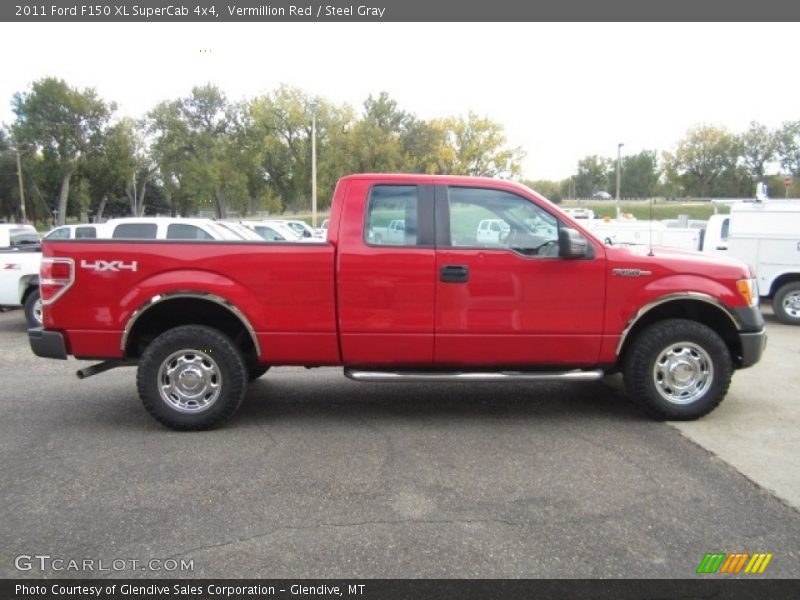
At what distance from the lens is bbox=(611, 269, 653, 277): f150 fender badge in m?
4.75

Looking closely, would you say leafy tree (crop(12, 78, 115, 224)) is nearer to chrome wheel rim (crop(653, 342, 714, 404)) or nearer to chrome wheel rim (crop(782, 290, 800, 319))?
chrome wheel rim (crop(782, 290, 800, 319))

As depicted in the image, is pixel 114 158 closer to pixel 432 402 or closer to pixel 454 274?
pixel 432 402

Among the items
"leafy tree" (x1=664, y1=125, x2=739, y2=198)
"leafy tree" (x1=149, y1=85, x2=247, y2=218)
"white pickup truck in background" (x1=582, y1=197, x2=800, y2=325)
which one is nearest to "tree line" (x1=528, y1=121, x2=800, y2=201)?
"leafy tree" (x1=664, y1=125, x2=739, y2=198)

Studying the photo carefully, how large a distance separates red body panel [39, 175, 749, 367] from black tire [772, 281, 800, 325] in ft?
24.0

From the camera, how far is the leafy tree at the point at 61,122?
46.9 m

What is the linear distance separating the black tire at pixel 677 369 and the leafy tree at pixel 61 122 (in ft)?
174

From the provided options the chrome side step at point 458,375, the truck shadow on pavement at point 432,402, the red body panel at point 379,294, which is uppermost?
the red body panel at point 379,294

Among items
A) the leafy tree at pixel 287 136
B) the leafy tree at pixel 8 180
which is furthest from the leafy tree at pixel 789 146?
the leafy tree at pixel 8 180

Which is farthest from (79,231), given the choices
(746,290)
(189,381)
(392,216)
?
(746,290)

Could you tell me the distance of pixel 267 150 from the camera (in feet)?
133

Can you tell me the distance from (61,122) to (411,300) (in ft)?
173

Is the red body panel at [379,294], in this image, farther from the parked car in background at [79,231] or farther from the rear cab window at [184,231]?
the parked car in background at [79,231]

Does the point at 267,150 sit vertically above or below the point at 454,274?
above

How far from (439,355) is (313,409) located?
4.65ft
